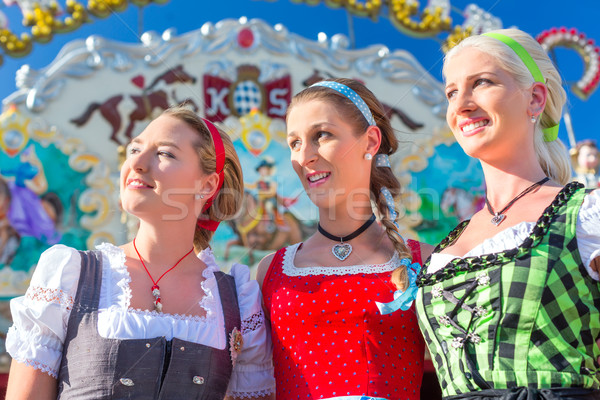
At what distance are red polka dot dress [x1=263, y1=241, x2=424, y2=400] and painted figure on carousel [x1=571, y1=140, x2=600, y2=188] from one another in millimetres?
5718

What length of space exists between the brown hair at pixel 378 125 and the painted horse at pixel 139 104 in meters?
3.79

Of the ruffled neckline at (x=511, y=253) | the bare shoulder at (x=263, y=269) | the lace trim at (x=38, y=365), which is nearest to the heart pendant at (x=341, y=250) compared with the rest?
the bare shoulder at (x=263, y=269)

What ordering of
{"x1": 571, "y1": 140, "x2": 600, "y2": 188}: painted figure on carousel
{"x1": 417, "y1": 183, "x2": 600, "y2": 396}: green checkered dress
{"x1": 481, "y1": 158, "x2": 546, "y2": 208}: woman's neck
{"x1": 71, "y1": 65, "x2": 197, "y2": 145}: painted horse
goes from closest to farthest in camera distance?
{"x1": 417, "y1": 183, "x2": 600, "y2": 396}: green checkered dress → {"x1": 481, "y1": 158, "x2": 546, "y2": 208}: woman's neck → {"x1": 71, "y1": 65, "x2": 197, "y2": 145}: painted horse → {"x1": 571, "y1": 140, "x2": 600, "y2": 188}: painted figure on carousel

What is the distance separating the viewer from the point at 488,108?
1421 mm

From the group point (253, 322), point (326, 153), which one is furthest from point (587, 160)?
point (253, 322)

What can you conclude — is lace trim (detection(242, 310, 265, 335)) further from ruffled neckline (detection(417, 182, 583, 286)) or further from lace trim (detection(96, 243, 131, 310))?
ruffled neckline (detection(417, 182, 583, 286))

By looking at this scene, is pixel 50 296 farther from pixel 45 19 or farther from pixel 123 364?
pixel 45 19

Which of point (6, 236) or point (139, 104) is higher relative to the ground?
point (139, 104)

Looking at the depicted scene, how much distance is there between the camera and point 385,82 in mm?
6305

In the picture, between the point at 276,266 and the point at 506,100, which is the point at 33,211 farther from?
the point at 506,100

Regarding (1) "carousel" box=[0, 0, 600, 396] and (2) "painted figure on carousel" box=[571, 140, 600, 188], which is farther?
(2) "painted figure on carousel" box=[571, 140, 600, 188]

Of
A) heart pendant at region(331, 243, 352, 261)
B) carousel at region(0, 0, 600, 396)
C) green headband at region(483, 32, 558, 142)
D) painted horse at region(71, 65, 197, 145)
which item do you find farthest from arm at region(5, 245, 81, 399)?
painted horse at region(71, 65, 197, 145)

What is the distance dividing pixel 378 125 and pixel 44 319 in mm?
1330

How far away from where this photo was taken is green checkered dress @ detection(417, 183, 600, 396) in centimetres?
115
